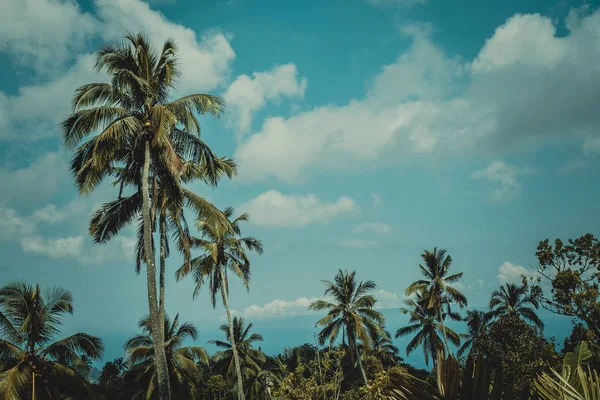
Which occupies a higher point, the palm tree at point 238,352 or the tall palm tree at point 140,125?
the tall palm tree at point 140,125

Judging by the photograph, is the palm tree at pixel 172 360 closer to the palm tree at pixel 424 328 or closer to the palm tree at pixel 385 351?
the palm tree at pixel 424 328

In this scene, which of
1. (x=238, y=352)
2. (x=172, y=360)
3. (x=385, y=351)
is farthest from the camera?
(x=385, y=351)

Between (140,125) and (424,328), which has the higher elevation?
(140,125)

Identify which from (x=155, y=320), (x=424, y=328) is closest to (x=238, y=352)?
(x=424, y=328)

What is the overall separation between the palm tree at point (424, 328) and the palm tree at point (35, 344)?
85.6 ft

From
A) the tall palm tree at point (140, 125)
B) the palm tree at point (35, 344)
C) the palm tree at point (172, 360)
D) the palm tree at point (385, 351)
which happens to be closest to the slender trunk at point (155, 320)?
the tall palm tree at point (140, 125)

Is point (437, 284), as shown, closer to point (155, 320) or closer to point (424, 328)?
point (424, 328)

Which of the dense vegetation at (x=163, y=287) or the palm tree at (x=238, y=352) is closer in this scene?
the dense vegetation at (x=163, y=287)

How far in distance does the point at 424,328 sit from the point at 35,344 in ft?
100

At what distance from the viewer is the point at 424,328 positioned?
36.1m

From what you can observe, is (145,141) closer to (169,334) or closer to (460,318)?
(169,334)

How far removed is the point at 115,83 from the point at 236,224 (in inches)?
635

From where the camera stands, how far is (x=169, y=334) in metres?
29.1

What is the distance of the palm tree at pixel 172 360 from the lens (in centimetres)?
2470
